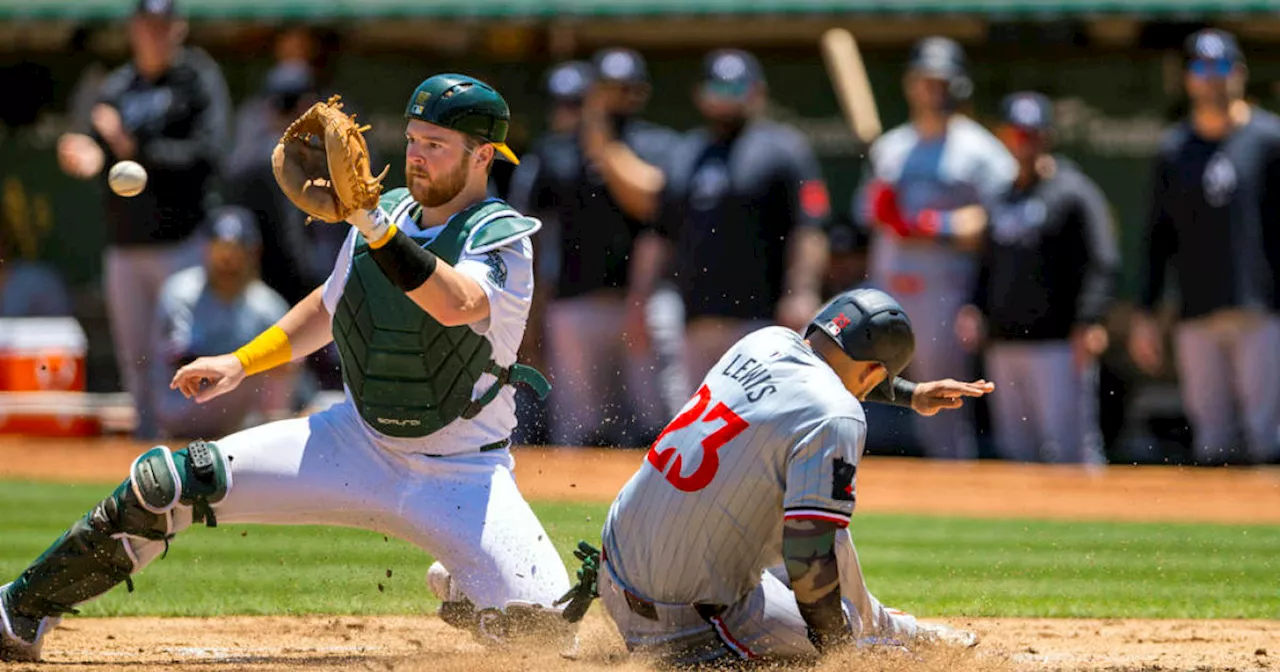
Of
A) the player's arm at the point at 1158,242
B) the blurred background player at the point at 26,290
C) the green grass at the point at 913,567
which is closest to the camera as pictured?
the green grass at the point at 913,567

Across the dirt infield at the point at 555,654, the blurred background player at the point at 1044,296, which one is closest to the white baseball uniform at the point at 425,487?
the dirt infield at the point at 555,654

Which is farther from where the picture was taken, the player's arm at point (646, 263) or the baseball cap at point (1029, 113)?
the player's arm at point (646, 263)

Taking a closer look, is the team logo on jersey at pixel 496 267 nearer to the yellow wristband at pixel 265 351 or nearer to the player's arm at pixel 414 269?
the player's arm at pixel 414 269

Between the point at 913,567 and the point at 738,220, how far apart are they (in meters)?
3.80

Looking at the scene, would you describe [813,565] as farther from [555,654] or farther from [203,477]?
[203,477]

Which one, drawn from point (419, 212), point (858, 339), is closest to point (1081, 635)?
point (858, 339)

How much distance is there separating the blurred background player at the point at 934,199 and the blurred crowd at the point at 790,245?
0.01m

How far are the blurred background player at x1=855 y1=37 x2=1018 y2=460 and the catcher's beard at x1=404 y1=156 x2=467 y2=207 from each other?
632 cm

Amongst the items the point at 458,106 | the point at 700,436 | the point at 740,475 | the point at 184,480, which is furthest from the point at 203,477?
the point at 740,475

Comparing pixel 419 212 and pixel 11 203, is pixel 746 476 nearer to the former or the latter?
pixel 419 212

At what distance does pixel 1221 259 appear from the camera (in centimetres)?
1162

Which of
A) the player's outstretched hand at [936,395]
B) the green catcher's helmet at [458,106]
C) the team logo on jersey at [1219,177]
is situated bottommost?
the player's outstretched hand at [936,395]

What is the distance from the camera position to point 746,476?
4.99 metres

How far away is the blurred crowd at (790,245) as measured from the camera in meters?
11.5
